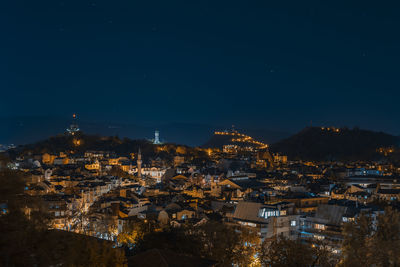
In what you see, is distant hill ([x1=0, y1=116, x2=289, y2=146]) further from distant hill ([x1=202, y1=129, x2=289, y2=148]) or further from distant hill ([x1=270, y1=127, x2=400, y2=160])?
distant hill ([x1=270, y1=127, x2=400, y2=160])

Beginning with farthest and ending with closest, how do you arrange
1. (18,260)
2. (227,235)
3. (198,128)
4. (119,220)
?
(198,128) → (119,220) → (227,235) → (18,260)

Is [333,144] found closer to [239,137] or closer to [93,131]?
[239,137]

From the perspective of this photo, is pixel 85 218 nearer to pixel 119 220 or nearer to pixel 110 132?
pixel 119 220

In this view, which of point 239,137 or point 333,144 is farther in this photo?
point 239,137

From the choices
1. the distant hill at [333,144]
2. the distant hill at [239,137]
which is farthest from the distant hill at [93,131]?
the distant hill at [333,144]

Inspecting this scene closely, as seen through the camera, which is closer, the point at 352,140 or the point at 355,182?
the point at 355,182

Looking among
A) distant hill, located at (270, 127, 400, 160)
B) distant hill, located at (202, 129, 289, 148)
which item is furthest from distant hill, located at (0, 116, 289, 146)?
distant hill, located at (270, 127, 400, 160)

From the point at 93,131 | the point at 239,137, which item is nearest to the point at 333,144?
the point at 239,137

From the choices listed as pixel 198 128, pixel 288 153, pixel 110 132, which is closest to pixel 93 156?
pixel 288 153
